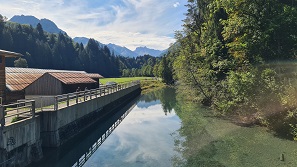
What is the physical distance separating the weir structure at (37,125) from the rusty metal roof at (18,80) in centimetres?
697

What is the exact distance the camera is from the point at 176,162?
52.7 ft

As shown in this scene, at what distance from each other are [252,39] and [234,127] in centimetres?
787

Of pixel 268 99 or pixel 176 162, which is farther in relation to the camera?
pixel 268 99

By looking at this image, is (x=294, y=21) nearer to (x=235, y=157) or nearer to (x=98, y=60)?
(x=235, y=157)

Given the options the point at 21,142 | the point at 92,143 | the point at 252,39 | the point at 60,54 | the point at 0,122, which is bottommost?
the point at 92,143

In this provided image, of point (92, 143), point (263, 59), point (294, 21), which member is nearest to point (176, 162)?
point (92, 143)

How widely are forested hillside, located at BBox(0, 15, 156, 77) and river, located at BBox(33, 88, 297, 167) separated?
3590 inches

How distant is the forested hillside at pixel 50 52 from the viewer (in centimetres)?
12519

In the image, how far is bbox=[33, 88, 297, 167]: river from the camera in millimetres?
15791

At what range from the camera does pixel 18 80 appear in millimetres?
30344

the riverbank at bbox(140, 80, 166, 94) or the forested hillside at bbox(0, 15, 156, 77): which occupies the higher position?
the forested hillside at bbox(0, 15, 156, 77)

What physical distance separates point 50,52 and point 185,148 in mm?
136186

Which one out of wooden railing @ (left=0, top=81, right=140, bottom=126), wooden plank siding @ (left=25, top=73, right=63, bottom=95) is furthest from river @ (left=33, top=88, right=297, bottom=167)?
wooden plank siding @ (left=25, top=73, right=63, bottom=95)

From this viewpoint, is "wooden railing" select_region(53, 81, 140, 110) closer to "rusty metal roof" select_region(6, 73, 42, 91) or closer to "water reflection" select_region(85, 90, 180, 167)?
"water reflection" select_region(85, 90, 180, 167)
